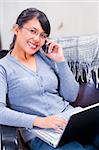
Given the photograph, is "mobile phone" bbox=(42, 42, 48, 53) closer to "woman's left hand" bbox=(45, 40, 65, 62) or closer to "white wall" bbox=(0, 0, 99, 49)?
"woman's left hand" bbox=(45, 40, 65, 62)

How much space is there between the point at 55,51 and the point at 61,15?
0.42 metres

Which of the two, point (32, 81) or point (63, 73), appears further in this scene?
point (63, 73)

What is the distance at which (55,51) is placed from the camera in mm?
1491

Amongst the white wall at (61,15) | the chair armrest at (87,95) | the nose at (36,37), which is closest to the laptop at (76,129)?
the chair armrest at (87,95)

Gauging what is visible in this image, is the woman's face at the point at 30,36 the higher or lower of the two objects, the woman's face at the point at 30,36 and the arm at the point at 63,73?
the higher

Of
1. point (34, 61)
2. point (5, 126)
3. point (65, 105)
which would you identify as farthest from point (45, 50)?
point (5, 126)

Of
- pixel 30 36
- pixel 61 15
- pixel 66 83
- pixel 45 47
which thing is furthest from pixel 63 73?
pixel 61 15

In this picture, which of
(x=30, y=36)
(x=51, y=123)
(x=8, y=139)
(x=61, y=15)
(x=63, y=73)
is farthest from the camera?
(x=61, y=15)

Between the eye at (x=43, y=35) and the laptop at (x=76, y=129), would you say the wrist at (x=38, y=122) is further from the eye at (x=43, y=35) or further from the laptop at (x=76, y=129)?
the eye at (x=43, y=35)

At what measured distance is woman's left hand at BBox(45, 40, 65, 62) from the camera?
4.80ft

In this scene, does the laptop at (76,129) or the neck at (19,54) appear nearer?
the laptop at (76,129)

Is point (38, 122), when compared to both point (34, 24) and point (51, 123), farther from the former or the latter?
point (34, 24)

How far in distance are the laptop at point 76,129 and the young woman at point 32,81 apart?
0.04 m

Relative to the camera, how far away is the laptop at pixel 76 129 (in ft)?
3.65
